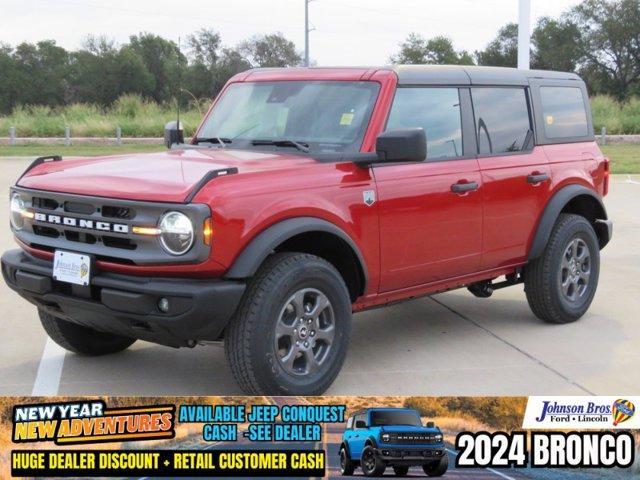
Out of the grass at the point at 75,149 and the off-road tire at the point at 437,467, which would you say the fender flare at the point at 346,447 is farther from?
the grass at the point at 75,149

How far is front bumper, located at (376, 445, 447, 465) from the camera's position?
3.50m

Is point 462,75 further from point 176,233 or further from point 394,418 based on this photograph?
point 394,418

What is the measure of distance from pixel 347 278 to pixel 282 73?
161 centimetres

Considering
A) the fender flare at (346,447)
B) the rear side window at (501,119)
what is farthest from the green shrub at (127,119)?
the fender flare at (346,447)

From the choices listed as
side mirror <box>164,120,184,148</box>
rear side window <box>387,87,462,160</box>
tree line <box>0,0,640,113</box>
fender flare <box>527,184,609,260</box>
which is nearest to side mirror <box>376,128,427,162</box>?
rear side window <box>387,87,462,160</box>

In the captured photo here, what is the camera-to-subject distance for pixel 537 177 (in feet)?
21.9

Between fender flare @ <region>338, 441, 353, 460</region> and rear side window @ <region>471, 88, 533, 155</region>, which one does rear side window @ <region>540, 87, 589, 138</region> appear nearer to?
rear side window @ <region>471, 88, 533, 155</region>

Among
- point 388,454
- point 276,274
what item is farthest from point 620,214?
point 388,454

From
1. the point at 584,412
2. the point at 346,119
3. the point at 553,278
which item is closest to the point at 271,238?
the point at 346,119

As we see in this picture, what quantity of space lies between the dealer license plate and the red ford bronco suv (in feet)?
0.03

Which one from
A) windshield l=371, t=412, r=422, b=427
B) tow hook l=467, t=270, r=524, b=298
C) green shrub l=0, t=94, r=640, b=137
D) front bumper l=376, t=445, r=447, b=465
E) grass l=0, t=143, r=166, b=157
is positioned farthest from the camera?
green shrub l=0, t=94, r=640, b=137

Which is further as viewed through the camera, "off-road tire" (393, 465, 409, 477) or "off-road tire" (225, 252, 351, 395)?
"off-road tire" (225, 252, 351, 395)

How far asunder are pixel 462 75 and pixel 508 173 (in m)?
0.74

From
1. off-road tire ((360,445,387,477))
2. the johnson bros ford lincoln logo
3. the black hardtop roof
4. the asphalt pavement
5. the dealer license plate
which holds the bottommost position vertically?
the asphalt pavement
